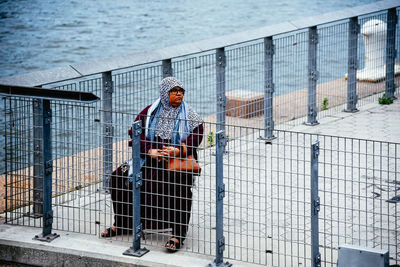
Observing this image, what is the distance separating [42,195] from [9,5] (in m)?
38.3

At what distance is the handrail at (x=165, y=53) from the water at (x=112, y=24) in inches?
498

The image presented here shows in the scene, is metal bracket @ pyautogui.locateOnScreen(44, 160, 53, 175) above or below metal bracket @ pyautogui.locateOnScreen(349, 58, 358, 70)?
below

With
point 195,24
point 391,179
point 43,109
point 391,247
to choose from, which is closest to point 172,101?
point 43,109

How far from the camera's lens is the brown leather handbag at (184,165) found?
6.54 m

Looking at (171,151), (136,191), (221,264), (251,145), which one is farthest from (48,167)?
(251,145)

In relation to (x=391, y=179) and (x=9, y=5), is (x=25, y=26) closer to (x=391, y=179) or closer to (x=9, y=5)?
(x=9, y=5)

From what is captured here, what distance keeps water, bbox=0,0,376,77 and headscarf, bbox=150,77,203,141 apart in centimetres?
1551

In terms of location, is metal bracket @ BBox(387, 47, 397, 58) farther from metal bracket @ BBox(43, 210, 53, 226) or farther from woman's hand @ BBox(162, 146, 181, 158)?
metal bracket @ BBox(43, 210, 53, 226)

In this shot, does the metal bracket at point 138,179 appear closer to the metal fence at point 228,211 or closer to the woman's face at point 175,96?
the metal fence at point 228,211

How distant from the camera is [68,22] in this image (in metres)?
38.2

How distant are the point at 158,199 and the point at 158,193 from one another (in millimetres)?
52

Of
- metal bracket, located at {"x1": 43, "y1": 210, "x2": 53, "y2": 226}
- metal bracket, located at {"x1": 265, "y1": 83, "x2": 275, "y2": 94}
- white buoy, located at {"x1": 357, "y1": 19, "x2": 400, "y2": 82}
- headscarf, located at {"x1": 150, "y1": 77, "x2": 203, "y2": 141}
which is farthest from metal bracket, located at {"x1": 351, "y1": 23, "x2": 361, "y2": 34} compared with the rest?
metal bracket, located at {"x1": 43, "y1": 210, "x2": 53, "y2": 226}

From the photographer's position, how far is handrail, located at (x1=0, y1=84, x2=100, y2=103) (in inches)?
249

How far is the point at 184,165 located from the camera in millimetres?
6602
